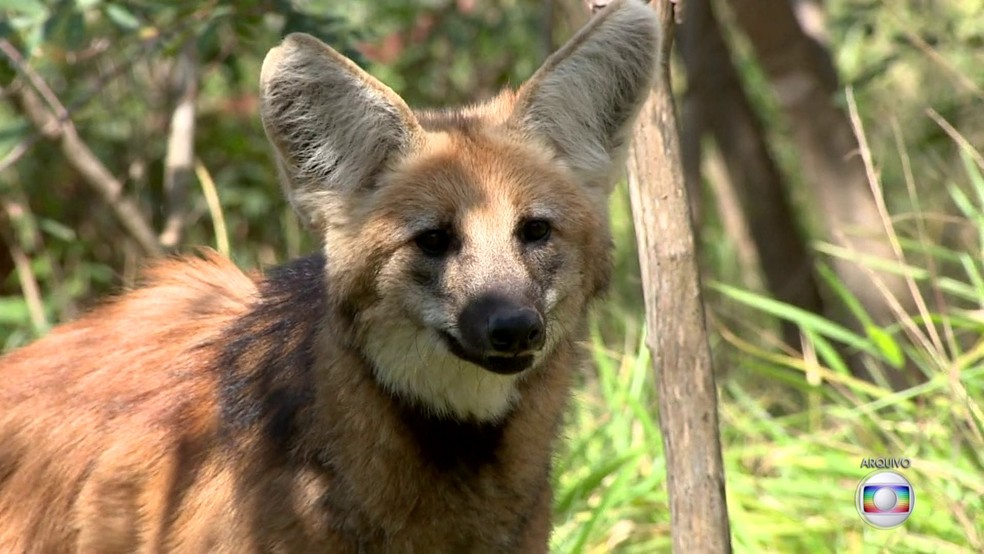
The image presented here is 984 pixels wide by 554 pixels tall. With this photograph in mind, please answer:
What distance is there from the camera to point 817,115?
559 centimetres

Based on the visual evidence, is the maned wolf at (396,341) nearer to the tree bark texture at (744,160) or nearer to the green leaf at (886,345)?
the green leaf at (886,345)

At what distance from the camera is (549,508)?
3010 millimetres

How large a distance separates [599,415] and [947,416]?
146 cm

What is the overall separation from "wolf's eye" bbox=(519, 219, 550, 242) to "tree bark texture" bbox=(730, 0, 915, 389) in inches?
117

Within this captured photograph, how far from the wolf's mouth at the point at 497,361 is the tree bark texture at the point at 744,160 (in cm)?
415

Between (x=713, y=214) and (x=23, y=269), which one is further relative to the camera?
(x=713, y=214)

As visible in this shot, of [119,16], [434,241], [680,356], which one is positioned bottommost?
[680,356]

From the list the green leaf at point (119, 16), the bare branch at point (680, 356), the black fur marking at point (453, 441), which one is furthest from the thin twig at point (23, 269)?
the bare branch at point (680, 356)

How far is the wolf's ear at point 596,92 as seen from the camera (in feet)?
9.14

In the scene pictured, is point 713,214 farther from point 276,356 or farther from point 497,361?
point 497,361

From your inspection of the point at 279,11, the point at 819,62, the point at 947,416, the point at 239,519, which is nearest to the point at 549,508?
the point at 239,519

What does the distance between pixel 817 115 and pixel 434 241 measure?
3348mm
